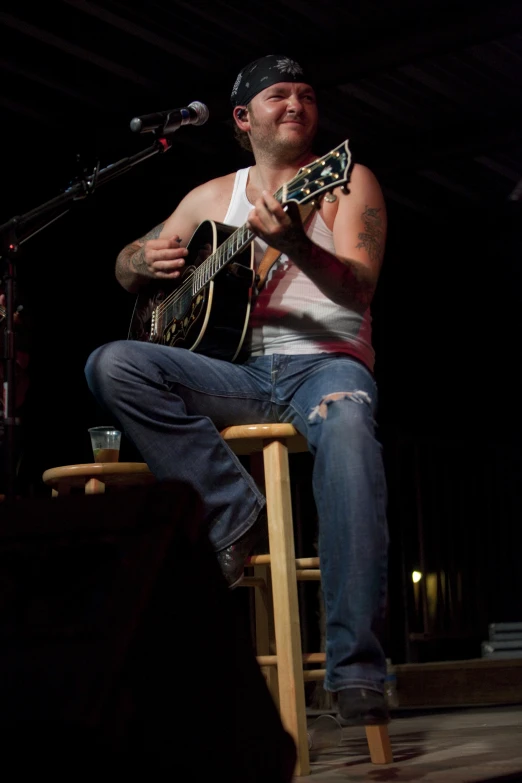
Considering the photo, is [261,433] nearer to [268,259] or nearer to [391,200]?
[268,259]

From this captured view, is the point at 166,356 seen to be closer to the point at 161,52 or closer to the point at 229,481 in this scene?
the point at 229,481

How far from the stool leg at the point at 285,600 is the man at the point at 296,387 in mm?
56

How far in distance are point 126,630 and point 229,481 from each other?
1.14 m

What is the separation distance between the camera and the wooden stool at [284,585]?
2.09 metres

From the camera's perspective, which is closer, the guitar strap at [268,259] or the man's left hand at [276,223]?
the man's left hand at [276,223]

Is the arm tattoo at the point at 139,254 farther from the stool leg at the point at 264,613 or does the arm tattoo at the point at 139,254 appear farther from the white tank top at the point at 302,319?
the stool leg at the point at 264,613

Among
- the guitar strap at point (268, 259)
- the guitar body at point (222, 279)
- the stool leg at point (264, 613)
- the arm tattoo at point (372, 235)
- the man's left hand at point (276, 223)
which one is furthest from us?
the stool leg at point (264, 613)

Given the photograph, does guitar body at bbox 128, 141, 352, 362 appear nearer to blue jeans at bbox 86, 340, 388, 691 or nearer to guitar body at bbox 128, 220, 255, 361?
guitar body at bbox 128, 220, 255, 361

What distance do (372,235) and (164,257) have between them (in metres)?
0.60

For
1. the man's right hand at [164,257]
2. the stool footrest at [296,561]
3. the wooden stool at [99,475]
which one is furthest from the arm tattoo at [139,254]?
the stool footrest at [296,561]

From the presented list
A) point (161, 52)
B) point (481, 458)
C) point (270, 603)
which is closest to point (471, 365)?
point (481, 458)

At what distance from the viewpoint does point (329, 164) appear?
7.13 ft

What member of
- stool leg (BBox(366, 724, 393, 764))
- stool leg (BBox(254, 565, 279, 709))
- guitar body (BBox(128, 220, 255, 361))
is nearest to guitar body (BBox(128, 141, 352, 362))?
guitar body (BBox(128, 220, 255, 361))

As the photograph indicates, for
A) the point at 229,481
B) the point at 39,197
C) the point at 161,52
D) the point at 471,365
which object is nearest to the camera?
the point at 229,481
